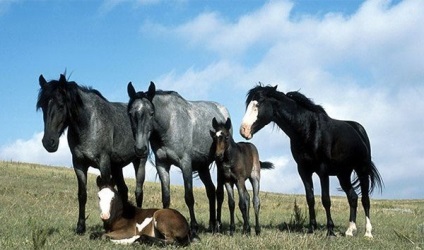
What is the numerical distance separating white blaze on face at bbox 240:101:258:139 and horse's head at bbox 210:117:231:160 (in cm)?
42

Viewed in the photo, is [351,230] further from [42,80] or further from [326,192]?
[42,80]

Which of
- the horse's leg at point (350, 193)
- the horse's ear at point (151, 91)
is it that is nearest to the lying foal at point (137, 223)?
the horse's ear at point (151, 91)

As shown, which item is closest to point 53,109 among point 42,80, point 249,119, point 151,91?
point 42,80

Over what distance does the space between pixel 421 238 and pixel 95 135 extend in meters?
7.38

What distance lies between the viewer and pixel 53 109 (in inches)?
388

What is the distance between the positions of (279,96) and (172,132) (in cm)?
280

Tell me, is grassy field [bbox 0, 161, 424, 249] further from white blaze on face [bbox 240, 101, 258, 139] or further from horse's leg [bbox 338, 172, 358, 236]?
white blaze on face [bbox 240, 101, 258, 139]

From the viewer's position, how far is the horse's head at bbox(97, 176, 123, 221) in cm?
838

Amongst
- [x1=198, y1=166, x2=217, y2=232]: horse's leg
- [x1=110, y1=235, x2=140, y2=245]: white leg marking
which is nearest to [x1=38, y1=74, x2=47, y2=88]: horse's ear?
[x1=110, y1=235, x2=140, y2=245]: white leg marking

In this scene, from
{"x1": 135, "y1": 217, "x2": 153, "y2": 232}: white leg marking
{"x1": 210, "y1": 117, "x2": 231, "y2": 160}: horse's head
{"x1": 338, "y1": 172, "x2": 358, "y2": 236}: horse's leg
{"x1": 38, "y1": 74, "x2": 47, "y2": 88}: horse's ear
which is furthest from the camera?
{"x1": 338, "y1": 172, "x2": 358, "y2": 236}: horse's leg

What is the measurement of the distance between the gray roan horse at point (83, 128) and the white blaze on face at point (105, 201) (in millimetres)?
1085

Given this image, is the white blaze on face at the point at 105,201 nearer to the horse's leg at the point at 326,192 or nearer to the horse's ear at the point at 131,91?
the horse's ear at the point at 131,91

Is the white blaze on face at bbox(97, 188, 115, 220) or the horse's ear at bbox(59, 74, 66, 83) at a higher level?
the horse's ear at bbox(59, 74, 66, 83)

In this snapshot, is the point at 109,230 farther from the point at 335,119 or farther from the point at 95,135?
the point at 335,119
